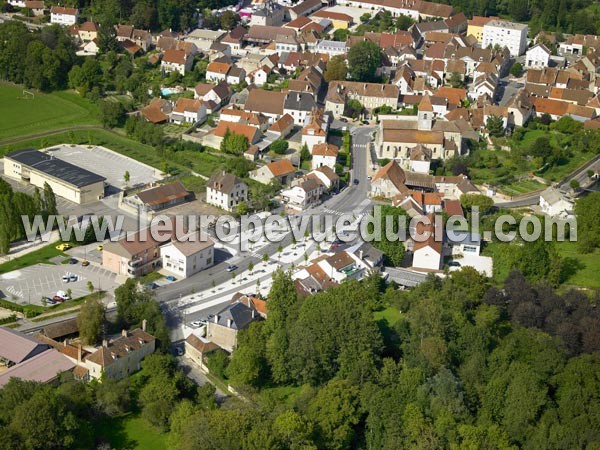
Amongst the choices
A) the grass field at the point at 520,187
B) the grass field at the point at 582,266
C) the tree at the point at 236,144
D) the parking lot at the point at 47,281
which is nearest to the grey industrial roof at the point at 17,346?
the parking lot at the point at 47,281

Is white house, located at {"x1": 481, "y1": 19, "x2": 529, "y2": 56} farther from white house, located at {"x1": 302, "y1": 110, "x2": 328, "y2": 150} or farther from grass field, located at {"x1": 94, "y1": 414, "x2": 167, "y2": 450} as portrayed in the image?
grass field, located at {"x1": 94, "y1": 414, "x2": 167, "y2": 450}

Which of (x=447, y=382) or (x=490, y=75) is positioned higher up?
(x=490, y=75)

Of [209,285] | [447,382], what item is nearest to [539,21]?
[209,285]

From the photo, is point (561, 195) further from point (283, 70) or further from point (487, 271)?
point (283, 70)

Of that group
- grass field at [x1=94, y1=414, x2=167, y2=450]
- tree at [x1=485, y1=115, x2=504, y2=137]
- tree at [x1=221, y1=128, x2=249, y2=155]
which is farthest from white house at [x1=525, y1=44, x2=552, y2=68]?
grass field at [x1=94, y1=414, x2=167, y2=450]

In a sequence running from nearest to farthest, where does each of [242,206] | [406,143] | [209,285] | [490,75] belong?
[209,285] → [242,206] → [406,143] → [490,75]

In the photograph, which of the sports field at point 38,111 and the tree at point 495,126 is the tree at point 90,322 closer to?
the sports field at point 38,111
